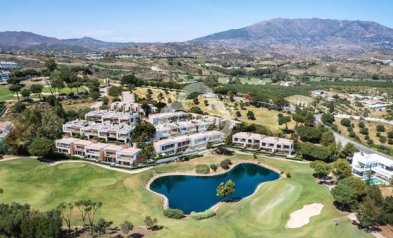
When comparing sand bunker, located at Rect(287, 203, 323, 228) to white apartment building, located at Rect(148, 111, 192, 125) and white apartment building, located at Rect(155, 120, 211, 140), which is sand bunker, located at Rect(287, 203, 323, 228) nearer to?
white apartment building, located at Rect(155, 120, 211, 140)

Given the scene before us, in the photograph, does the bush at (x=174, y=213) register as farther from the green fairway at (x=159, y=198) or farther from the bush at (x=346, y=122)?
the bush at (x=346, y=122)

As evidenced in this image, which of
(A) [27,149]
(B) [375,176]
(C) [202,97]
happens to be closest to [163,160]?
(A) [27,149]

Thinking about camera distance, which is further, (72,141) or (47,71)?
(47,71)

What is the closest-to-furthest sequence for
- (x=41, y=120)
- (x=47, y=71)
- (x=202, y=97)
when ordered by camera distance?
(x=41, y=120)
(x=202, y=97)
(x=47, y=71)

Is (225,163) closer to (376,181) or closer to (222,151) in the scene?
(222,151)

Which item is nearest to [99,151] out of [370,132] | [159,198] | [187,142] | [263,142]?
[187,142]

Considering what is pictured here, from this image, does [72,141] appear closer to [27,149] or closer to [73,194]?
[27,149]
